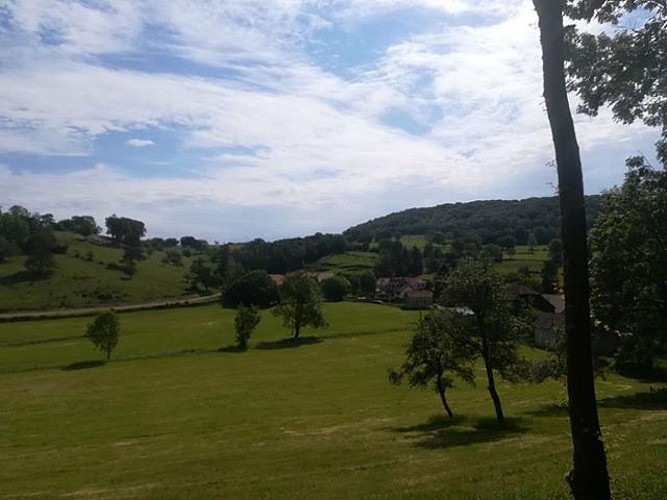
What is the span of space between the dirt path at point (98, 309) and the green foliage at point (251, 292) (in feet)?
22.1

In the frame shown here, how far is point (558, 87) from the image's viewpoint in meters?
8.60

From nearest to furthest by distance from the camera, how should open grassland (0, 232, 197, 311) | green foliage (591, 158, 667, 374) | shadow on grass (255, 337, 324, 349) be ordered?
green foliage (591, 158, 667, 374) < shadow on grass (255, 337, 324, 349) < open grassland (0, 232, 197, 311)

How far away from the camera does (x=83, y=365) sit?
80625 mm

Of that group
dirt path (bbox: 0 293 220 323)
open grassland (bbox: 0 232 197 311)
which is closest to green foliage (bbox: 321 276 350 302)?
dirt path (bbox: 0 293 220 323)

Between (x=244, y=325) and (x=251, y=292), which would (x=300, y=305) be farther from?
(x=251, y=292)

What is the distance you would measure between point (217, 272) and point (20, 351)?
309 ft

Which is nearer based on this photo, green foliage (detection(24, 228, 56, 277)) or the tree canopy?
the tree canopy

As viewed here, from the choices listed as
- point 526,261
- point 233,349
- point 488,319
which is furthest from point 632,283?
point 526,261

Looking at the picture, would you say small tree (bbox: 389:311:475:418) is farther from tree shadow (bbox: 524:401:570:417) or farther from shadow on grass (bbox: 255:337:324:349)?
shadow on grass (bbox: 255:337:324:349)

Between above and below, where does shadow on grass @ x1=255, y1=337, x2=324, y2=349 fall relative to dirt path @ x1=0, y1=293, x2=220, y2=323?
below

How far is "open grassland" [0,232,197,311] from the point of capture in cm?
13750

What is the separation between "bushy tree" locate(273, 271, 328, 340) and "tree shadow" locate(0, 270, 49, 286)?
77208 mm

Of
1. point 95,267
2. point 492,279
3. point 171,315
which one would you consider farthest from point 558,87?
point 95,267

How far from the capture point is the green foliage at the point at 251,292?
463ft
